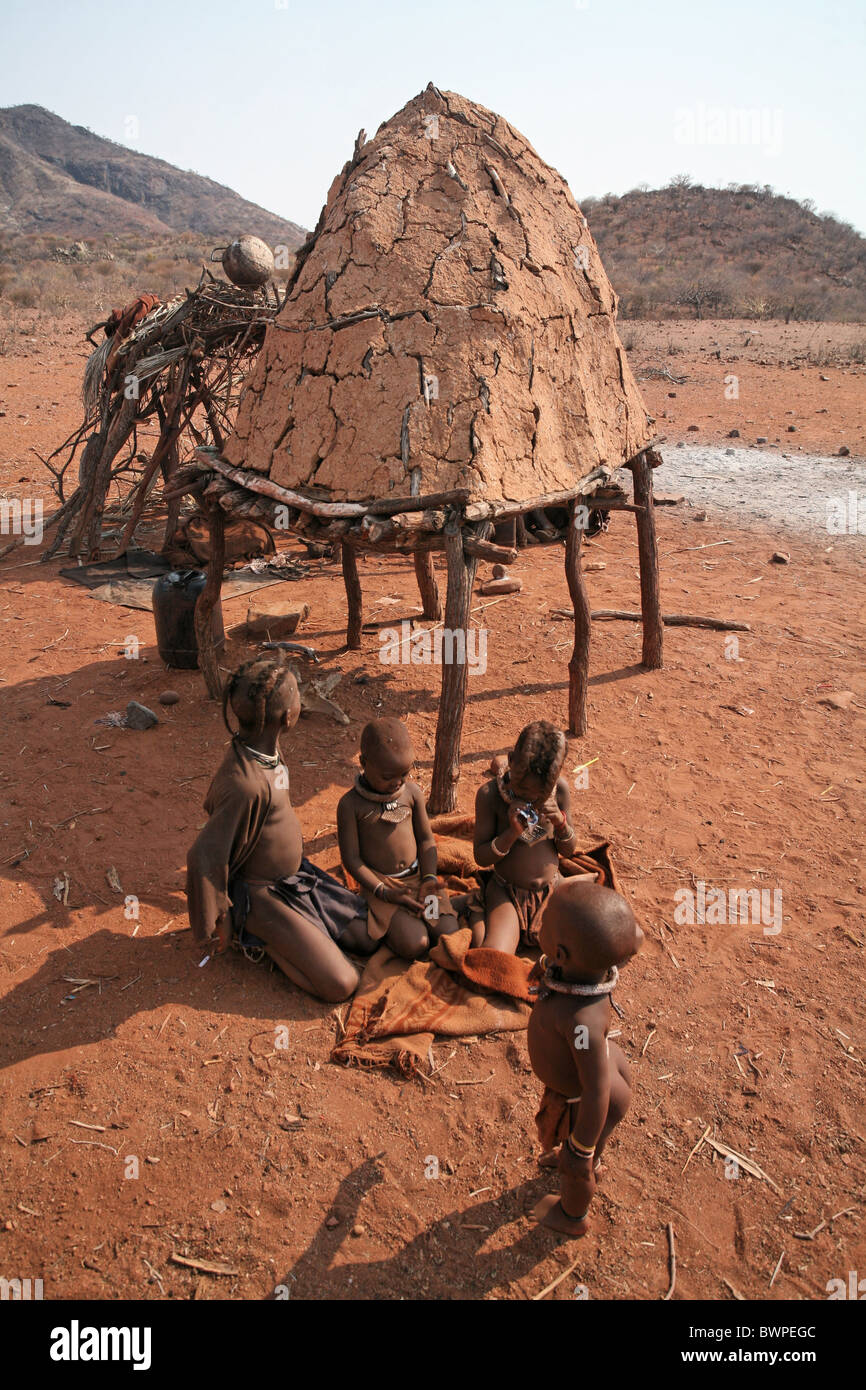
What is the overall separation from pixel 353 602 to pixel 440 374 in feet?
7.64

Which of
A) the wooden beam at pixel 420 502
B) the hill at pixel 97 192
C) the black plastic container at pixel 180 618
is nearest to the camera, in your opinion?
the wooden beam at pixel 420 502

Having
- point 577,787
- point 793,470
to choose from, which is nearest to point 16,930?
point 577,787

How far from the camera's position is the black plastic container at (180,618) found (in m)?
5.93

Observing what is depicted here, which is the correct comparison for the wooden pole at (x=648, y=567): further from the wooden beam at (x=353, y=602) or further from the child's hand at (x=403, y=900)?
the child's hand at (x=403, y=900)

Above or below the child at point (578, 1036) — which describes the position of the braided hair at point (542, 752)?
above

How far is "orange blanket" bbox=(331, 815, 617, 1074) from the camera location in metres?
3.18

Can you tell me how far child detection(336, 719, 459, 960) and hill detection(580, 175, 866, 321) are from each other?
2194cm

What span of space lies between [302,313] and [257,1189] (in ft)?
14.7

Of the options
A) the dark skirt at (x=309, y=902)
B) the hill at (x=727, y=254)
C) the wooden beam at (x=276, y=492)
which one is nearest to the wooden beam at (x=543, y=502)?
the wooden beam at (x=276, y=492)

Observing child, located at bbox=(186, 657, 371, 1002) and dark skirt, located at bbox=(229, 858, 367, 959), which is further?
dark skirt, located at bbox=(229, 858, 367, 959)

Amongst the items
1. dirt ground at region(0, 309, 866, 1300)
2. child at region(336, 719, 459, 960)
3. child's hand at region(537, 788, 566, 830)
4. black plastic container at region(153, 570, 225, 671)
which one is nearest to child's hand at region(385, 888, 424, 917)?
child at region(336, 719, 459, 960)

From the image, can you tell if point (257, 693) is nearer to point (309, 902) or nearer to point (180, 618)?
point (309, 902)

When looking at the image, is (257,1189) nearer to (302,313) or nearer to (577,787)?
(577,787)

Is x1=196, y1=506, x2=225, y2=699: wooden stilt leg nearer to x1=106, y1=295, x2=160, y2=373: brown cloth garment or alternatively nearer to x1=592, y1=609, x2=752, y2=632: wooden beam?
x1=592, y1=609, x2=752, y2=632: wooden beam
